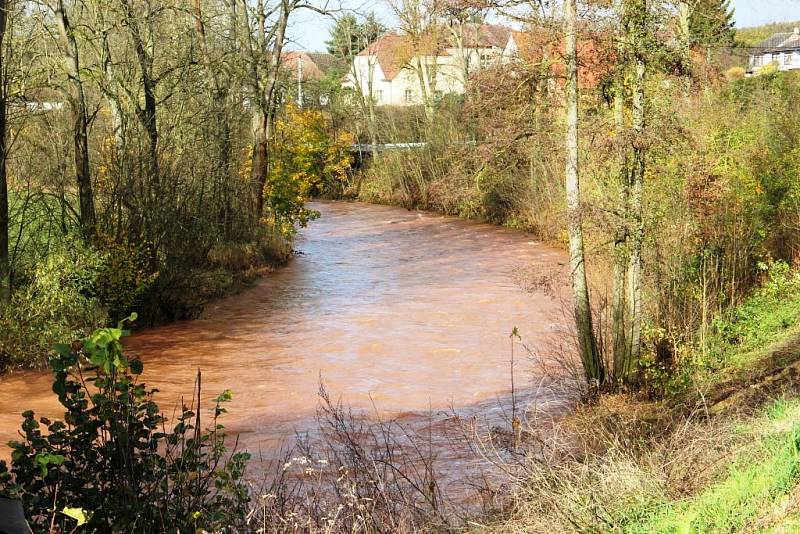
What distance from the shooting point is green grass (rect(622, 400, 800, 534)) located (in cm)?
441

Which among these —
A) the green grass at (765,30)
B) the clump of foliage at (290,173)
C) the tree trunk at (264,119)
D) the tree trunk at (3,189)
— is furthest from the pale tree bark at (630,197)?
the green grass at (765,30)

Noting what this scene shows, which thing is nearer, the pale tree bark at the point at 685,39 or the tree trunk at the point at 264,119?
the pale tree bark at the point at 685,39

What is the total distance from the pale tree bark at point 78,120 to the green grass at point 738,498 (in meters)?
11.8

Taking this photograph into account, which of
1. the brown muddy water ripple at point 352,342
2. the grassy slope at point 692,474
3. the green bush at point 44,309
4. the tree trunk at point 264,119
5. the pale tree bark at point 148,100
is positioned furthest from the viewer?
the tree trunk at point 264,119

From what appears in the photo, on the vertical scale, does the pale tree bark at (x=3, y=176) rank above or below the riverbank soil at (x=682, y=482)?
above

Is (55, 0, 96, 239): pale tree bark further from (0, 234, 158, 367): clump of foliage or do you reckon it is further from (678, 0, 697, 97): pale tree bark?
(678, 0, 697, 97): pale tree bark

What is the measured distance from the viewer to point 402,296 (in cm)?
1955

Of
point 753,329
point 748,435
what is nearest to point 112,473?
point 748,435

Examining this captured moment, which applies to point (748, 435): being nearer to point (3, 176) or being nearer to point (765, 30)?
point (3, 176)

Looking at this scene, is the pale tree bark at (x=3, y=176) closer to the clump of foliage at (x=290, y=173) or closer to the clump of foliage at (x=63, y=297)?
the clump of foliage at (x=63, y=297)

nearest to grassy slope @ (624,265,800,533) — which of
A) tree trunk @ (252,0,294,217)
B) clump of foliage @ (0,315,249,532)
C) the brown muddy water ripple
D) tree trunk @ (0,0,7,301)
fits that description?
clump of foliage @ (0,315,249,532)

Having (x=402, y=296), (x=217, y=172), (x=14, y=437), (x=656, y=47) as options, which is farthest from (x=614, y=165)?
(x=217, y=172)

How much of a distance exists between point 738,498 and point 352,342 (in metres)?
11.3

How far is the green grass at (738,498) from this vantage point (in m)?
4.41
